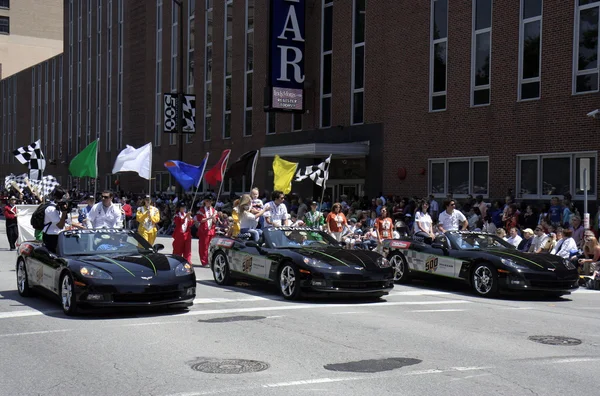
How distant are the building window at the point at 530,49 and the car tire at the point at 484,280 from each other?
10378 millimetres

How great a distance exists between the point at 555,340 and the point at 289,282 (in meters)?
4.68

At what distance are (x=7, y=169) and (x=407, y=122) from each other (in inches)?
2281

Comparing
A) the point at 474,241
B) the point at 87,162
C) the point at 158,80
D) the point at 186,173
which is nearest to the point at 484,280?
the point at 474,241

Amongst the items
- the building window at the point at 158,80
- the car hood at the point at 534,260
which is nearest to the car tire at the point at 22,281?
the car hood at the point at 534,260

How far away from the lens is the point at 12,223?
74.4 ft

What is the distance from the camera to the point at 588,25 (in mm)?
20531

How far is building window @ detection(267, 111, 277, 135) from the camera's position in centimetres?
3353

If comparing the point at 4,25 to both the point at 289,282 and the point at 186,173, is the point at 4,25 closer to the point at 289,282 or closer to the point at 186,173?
the point at 186,173

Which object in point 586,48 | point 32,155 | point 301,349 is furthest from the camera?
point 32,155

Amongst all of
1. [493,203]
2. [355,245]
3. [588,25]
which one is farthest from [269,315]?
[588,25]

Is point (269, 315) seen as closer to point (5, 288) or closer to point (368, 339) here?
point (368, 339)

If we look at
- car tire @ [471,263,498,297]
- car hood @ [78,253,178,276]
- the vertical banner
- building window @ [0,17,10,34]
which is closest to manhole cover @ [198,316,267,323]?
car hood @ [78,253,178,276]

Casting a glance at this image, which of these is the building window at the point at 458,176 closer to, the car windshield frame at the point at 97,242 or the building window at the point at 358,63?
the building window at the point at 358,63

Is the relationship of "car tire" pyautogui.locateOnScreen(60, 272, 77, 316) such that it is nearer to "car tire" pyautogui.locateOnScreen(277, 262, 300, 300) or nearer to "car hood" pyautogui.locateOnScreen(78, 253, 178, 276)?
"car hood" pyautogui.locateOnScreen(78, 253, 178, 276)
